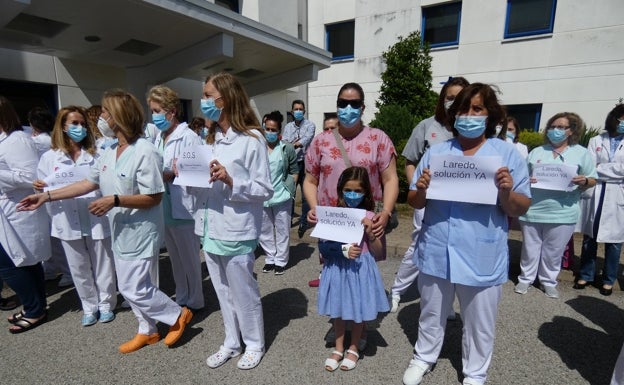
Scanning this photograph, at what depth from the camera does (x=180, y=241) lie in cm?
343

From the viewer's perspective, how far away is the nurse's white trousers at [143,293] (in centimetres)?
274

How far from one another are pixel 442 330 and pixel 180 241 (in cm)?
255

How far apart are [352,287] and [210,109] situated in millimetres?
1698

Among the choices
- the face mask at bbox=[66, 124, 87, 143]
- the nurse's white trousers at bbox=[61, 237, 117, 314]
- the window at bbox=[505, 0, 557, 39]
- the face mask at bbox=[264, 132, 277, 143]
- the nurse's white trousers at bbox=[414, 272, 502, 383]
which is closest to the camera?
the nurse's white trousers at bbox=[414, 272, 502, 383]

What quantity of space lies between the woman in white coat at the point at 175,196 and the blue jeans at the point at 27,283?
4.38 feet

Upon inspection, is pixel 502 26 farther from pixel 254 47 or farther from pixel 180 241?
pixel 180 241

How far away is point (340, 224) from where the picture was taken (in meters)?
2.44

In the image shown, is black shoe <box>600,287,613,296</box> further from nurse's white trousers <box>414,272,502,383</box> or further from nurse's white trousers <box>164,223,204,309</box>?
nurse's white trousers <box>164,223,204,309</box>

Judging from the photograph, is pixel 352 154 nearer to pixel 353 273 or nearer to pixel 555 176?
pixel 353 273

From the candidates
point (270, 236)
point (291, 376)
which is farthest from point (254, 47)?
point (291, 376)

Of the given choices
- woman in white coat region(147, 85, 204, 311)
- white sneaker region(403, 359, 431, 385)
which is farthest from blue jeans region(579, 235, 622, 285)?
woman in white coat region(147, 85, 204, 311)

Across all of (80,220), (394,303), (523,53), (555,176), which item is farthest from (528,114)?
(80,220)

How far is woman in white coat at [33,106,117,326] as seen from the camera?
318cm

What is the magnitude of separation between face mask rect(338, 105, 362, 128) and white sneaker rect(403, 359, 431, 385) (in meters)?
1.90
